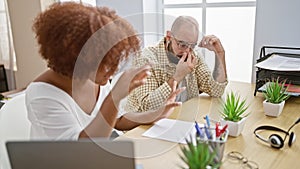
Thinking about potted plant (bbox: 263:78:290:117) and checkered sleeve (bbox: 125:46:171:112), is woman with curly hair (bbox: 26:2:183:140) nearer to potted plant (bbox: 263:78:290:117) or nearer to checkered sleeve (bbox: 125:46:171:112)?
checkered sleeve (bbox: 125:46:171:112)

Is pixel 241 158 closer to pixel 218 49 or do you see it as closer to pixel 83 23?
pixel 83 23

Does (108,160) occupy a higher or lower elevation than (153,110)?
higher

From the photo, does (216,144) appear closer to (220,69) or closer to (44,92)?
(44,92)

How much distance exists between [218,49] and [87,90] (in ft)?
2.85

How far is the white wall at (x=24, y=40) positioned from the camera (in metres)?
2.97

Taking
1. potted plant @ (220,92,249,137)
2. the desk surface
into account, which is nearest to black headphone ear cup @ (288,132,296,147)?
the desk surface

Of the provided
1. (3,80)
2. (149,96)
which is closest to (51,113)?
(149,96)

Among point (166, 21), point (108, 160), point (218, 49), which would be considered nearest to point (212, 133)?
point (108, 160)

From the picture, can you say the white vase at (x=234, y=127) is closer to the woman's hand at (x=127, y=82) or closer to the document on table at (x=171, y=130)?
the document on table at (x=171, y=130)

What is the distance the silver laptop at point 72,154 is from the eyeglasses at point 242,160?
40 cm

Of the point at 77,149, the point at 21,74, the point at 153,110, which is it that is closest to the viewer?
the point at 77,149

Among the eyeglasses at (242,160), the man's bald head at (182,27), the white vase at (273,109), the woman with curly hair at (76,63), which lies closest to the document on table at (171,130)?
the eyeglasses at (242,160)

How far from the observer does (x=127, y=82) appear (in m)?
0.81

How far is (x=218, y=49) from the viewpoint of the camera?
5.29 ft
